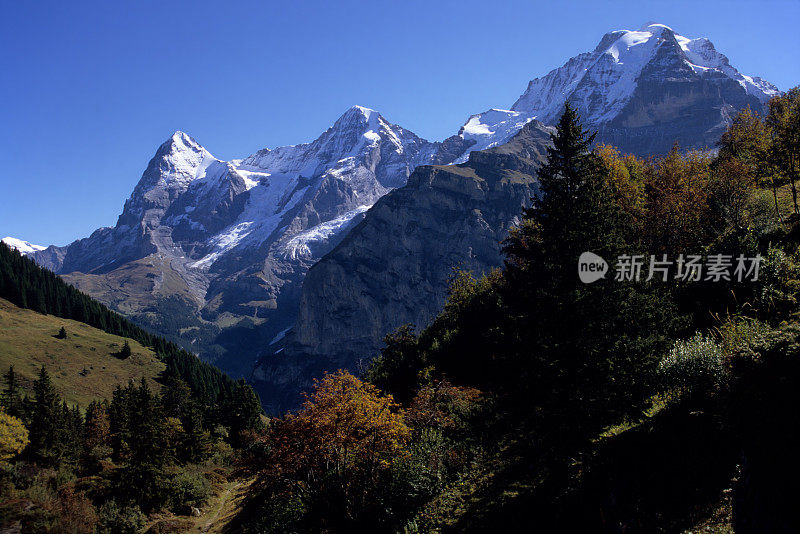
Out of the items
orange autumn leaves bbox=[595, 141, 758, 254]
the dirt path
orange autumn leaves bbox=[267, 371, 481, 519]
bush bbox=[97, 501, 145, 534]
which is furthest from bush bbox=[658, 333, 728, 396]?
bush bbox=[97, 501, 145, 534]

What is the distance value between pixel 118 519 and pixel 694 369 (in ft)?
110

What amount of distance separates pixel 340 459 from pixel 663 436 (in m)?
13.6

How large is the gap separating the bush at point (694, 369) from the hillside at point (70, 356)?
12533 centimetres

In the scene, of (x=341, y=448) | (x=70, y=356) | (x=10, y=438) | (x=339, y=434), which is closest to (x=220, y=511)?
(x=341, y=448)

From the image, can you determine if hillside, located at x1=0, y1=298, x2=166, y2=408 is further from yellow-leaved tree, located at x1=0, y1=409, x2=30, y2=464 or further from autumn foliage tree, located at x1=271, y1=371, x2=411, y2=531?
autumn foliage tree, located at x1=271, y1=371, x2=411, y2=531

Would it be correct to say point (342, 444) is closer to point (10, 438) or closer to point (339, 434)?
point (339, 434)

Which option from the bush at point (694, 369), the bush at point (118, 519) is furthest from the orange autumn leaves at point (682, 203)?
the bush at point (118, 519)

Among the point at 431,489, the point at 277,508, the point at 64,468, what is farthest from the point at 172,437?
the point at 431,489

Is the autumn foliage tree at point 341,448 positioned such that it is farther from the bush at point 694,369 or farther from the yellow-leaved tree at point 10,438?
the yellow-leaved tree at point 10,438

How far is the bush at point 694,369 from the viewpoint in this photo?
12.8m

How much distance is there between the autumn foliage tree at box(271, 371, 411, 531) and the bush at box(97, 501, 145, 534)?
1556 cm

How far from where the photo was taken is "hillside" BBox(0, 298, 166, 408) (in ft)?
355

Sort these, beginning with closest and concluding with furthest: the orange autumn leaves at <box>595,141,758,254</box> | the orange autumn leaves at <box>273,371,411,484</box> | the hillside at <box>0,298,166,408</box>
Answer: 1. the orange autumn leaves at <box>273,371,411,484</box>
2. the orange autumn leaves at <box>595,141,758,254</box>
3. the hillside at <box>0,298,166,408</box>

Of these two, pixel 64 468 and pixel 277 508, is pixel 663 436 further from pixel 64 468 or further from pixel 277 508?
pixel 64 468
